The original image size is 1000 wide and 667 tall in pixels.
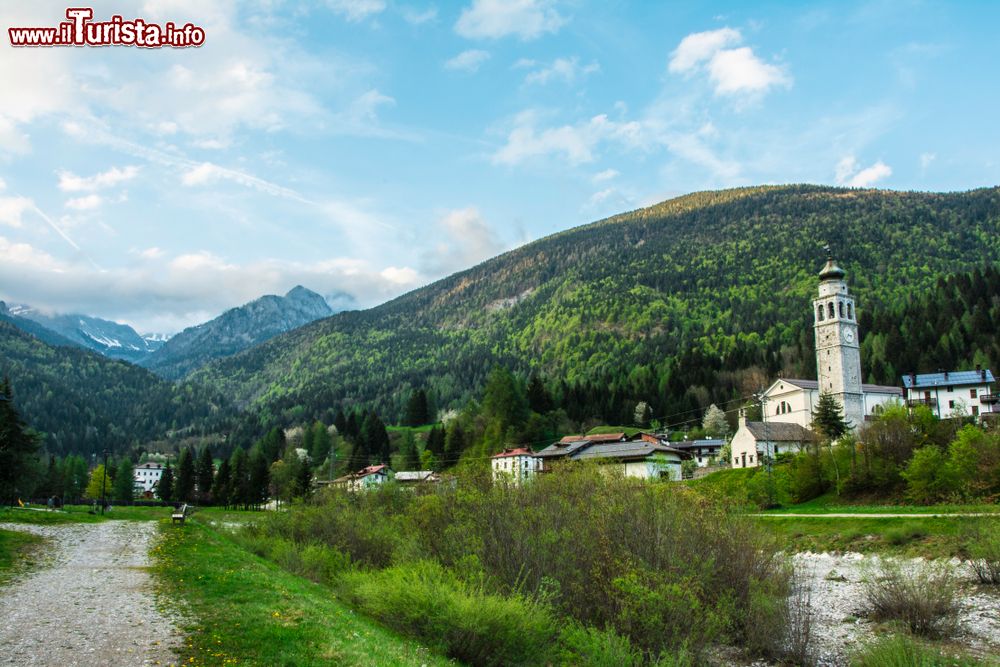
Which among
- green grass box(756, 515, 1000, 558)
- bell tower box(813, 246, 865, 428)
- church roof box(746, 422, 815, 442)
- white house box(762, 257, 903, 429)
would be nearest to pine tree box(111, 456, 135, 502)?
church roof box(746, 422, 815, 442)

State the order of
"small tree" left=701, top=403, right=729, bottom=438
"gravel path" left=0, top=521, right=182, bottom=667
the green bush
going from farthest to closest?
"small tree" left=701, top=403, right=729, bottom=438
the green bush
"gravel path" left=0, top=521, right=182, bottom=667

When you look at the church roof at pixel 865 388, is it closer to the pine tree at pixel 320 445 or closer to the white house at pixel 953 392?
the white house at pixel 953 392

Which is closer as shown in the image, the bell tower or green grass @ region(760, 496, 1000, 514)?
green grass @ region(760, 496, 1000, 514)

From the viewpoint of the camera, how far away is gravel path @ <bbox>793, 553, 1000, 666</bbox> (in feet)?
78.9

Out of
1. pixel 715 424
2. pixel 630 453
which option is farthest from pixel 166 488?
pixel 715 424

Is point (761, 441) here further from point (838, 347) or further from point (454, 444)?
point (454, 444)

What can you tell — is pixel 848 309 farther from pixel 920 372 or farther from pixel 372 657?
pixel 372 657

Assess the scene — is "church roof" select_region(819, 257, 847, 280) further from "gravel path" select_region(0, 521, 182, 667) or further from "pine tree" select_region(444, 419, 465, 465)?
"gravel path" select_region(0, 521, 182, 667)

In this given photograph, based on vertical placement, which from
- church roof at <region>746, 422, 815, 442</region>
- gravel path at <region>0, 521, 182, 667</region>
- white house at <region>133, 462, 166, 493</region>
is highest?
church roof at <region>746, 422, 815, 442</region>

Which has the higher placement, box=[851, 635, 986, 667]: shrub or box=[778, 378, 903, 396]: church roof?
box=[778, 378, 903, 396]: church roof

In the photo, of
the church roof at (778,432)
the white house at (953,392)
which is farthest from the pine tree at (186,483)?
the white house at (953,392)

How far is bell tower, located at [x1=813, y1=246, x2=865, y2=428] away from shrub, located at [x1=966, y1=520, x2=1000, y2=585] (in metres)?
49.2

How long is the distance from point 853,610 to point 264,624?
23.6 meters

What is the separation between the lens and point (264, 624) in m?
17.2
